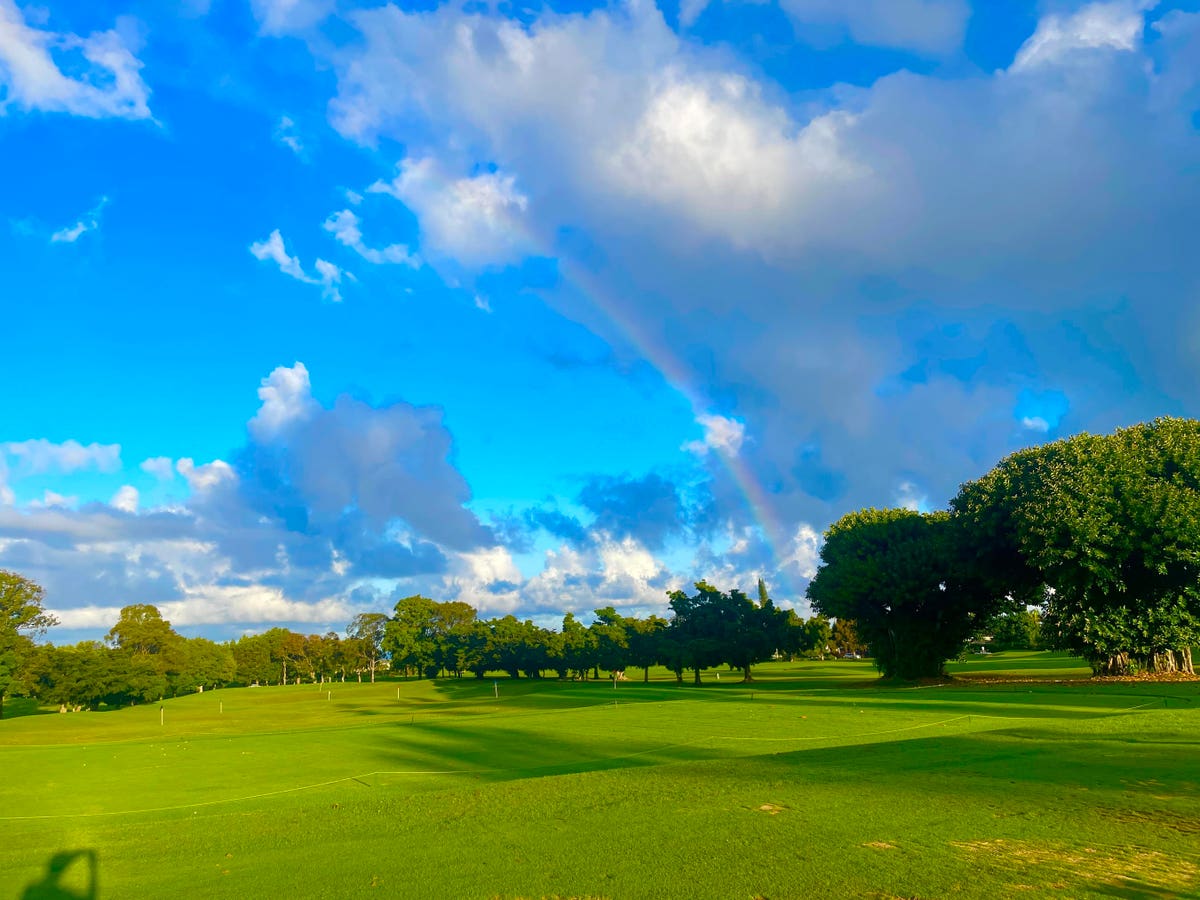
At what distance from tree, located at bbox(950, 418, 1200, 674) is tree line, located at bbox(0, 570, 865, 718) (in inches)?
1166

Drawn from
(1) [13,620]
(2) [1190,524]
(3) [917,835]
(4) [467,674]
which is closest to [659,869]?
(3) [917,835]

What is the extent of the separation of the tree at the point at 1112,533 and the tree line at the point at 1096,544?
6cm

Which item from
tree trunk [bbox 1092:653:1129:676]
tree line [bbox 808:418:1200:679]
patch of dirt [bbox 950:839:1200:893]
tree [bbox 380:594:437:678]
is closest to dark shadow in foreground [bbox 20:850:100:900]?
patch of dirt [bbox 950:839:1200:893]

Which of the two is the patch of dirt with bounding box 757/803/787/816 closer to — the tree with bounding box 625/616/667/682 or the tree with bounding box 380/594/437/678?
the tree with bounding box 625/616/667/682

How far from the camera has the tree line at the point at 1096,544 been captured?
36.7m

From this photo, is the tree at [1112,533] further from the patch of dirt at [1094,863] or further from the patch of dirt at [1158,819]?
the patch of dirt at [1094,863]

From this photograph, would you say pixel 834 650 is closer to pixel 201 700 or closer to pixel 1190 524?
pixel 201 700

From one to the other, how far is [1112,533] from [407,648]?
112 meters

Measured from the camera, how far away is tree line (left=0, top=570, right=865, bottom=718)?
77125 mm

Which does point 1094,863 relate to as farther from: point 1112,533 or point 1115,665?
point 1115,665

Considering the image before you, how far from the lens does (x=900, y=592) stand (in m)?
53.0

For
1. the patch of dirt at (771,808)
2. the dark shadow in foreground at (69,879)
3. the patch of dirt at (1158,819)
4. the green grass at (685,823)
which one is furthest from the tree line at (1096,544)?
the dark shadow in foreground at (69,879)

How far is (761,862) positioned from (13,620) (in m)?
101

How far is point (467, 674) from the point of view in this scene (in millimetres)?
142000
